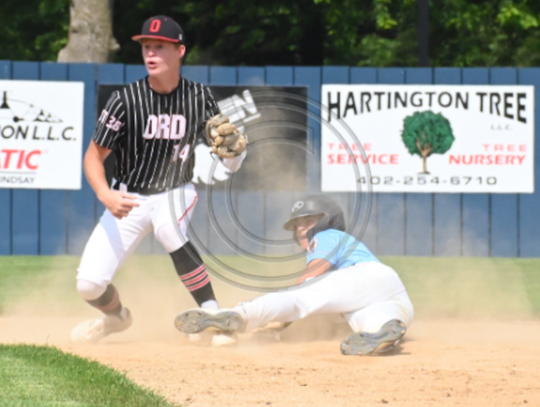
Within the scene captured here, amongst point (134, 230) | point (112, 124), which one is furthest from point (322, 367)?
point (112, 124)

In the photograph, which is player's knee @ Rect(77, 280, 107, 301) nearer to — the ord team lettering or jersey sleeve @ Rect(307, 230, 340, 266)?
the ord team lettering

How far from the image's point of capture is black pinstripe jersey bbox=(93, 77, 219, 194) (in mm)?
5605

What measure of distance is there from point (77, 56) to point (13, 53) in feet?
22.0

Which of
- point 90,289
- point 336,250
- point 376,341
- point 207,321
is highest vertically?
point 336,250

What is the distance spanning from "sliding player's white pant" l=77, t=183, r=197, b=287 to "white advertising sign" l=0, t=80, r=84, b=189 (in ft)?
18.0

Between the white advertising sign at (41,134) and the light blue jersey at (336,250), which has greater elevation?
the white advertising sign at (41,134)

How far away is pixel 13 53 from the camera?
761 inches

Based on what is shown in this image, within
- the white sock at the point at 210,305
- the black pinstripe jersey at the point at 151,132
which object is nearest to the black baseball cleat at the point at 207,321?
the white sock at the point at 210,305

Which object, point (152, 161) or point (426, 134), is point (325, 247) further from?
point (426, 134)

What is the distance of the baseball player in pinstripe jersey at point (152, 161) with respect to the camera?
558cm

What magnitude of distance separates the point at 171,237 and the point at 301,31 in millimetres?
13467

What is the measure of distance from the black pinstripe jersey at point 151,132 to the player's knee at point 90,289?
0.69 m

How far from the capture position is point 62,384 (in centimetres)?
425

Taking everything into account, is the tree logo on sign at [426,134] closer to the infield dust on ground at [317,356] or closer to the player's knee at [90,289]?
the infield dust on ground at [317,356]
